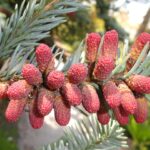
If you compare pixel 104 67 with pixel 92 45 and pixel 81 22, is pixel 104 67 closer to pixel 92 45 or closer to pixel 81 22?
pixel 92 45

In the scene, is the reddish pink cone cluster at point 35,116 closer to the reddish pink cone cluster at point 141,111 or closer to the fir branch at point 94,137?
the reddish pink cone cluster at point 141,111

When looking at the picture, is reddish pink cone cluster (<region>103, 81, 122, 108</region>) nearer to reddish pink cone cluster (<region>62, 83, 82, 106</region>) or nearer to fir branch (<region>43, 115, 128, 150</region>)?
reddish pink cone cluster (<region>62, 83, 82, 106</region>)

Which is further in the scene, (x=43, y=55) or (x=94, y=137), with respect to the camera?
(x=94, y=137)

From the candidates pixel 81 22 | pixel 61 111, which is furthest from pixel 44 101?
pixel 81 22

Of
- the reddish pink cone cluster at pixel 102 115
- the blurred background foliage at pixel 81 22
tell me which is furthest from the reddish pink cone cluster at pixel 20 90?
the blurred background foliage at pixel 81 22

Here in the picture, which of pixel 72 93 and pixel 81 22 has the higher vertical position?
pixel 72 93

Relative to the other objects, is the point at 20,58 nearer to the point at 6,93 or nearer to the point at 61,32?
the point at 6,93

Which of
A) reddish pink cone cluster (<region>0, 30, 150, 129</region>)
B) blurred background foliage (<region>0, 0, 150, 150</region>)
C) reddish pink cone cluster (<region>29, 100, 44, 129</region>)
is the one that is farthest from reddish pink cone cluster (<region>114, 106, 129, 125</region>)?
blurred background foliage (<region>0, 0, 150, 150</region>)
